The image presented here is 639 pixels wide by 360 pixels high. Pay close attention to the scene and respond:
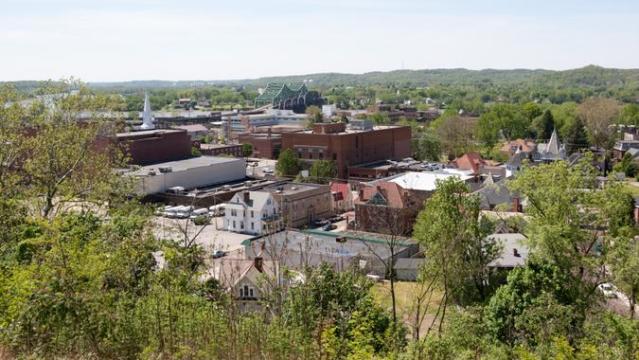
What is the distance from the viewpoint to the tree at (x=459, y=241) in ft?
57.8

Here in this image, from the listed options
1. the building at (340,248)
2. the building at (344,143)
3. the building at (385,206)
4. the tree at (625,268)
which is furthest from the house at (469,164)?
the tree at (625,268)

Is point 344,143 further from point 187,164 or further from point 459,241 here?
point 459,241

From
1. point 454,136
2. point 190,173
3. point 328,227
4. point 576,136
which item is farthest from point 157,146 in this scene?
point 576,136

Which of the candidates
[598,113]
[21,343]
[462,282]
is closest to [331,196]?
[462,282]

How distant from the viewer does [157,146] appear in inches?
1841

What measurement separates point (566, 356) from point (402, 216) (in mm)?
22184

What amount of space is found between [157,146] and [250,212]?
1671 cm

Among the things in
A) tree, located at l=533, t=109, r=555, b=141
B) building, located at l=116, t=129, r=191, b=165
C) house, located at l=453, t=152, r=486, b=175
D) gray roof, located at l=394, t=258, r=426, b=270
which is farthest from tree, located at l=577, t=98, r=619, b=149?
gray roof, located at l=394, t=258, r=426, b=270

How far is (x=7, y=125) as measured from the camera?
1541cm

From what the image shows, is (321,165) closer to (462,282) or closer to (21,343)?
(462,282)

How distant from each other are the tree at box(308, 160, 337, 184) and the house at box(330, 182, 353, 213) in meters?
4.14

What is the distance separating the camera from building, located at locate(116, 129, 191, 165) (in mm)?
44656

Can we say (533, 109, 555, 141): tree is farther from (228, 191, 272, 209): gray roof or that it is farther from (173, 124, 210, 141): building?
(228, 191, 272, 209): gray roof

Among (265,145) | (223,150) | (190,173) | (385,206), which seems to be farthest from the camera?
(265,145)
